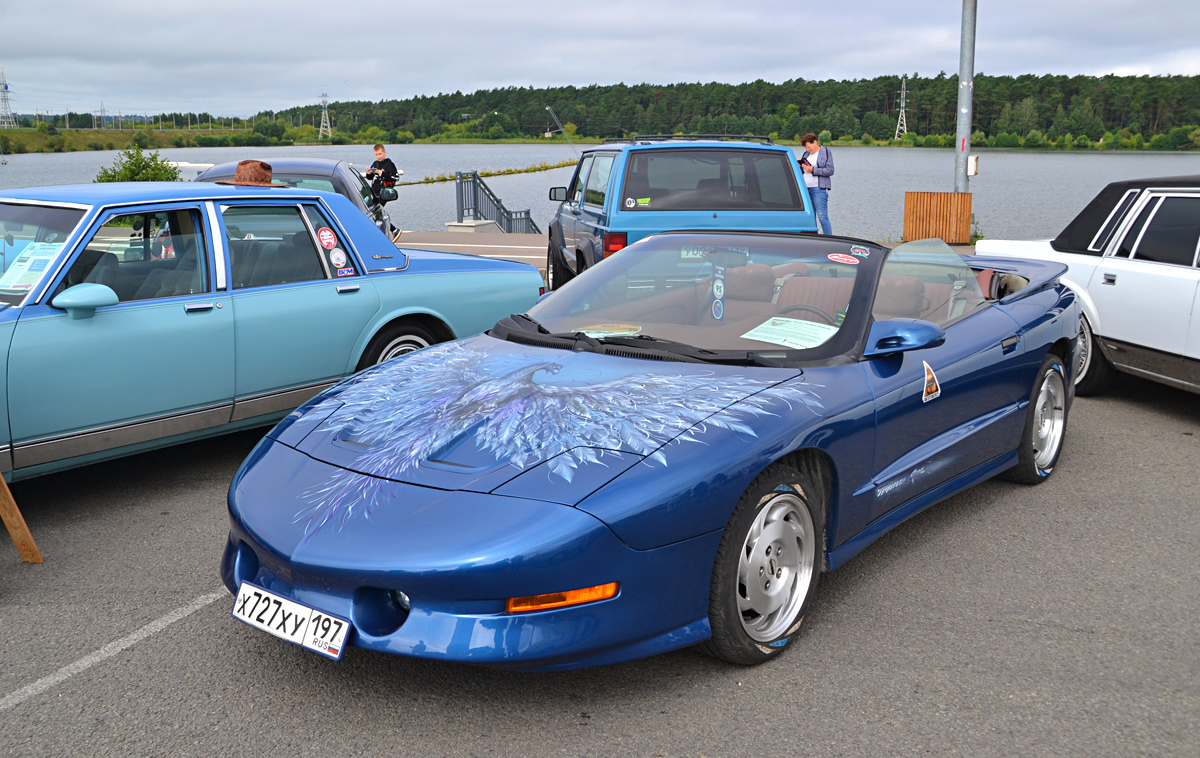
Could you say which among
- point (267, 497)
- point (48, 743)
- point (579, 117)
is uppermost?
point (579, 117)

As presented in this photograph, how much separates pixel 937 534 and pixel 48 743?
3489 millimetres

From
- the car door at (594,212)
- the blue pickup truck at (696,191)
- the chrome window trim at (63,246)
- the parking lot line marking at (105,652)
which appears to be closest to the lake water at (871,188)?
the blue pickup truck at (696,191)

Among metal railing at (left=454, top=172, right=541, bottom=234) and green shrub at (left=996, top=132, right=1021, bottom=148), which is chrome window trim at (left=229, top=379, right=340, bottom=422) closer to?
metal railing at (left=454, top=172, right=541, bottom=234)

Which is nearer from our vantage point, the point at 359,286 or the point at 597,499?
the point at 597,499

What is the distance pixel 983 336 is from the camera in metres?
4.49

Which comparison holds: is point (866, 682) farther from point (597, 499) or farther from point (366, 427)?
point (366, 427)


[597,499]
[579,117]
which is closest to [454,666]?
[597,499]

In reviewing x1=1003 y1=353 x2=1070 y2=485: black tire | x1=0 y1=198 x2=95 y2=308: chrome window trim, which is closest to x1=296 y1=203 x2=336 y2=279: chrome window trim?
x1=0 y1=198 x2=95 y2=308: chrome window trim

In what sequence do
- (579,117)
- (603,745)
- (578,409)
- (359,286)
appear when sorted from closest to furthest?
(603,745) → (578,409) → (359,286) → (579,117)

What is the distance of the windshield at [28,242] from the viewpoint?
455 cm

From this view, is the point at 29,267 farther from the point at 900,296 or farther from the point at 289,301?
the point at 900,296

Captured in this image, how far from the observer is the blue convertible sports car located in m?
2.69

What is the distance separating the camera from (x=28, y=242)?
15.6 ft

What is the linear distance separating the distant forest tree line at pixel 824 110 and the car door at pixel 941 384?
25.1 m
